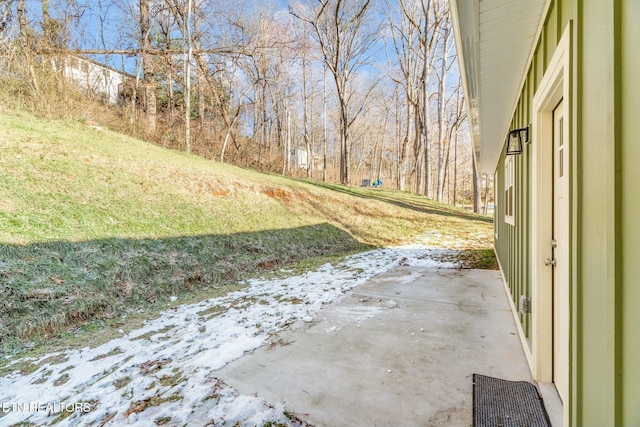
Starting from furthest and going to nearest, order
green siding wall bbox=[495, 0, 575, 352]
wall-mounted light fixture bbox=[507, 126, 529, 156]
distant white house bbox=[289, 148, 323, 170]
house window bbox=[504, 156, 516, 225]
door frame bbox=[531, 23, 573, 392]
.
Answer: distant white house bbox=[289, 148, 323, 170]
house window bbox=[504, 156, 516, 225]
wall-mounted light fixture bbox=[507, 126, 529, 156]
door frame bbox=[531, 23, 573, 392]
green siding wall bbox=[495, 0, 575, 352]

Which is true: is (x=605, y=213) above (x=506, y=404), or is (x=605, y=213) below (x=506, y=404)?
above

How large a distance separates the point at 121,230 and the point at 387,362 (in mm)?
4487

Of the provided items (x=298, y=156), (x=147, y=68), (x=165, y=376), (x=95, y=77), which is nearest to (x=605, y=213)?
(x=165, y=376)

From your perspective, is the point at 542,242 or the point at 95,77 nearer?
the point at 542,242

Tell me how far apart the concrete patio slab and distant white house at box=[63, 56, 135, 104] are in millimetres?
10832

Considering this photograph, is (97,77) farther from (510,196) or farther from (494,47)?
(510,196)

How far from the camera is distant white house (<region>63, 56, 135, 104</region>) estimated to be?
9523 mm

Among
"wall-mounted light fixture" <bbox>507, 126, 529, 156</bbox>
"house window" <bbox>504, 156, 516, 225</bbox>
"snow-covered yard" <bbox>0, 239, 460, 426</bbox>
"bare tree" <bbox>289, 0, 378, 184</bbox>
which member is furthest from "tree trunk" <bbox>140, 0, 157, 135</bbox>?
"wall-mounted light fixture" <bbox>507, 126, 529, 156</bbox>

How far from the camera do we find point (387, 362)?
2.49m

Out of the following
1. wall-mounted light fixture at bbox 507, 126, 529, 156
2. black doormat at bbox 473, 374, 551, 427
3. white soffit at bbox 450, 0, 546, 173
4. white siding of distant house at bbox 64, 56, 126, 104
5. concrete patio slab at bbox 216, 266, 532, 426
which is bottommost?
black doormat at bbox 473, 374, 551, 427

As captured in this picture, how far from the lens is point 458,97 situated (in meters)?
20.7

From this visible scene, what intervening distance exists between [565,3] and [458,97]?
2170cm

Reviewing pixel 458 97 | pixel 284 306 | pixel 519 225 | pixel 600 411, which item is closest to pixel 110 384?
pixel 284 306

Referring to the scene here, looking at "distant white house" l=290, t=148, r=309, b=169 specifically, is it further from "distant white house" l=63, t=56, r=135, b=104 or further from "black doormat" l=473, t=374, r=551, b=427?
"black doormat" l=473, t=374, r=551, b=427
